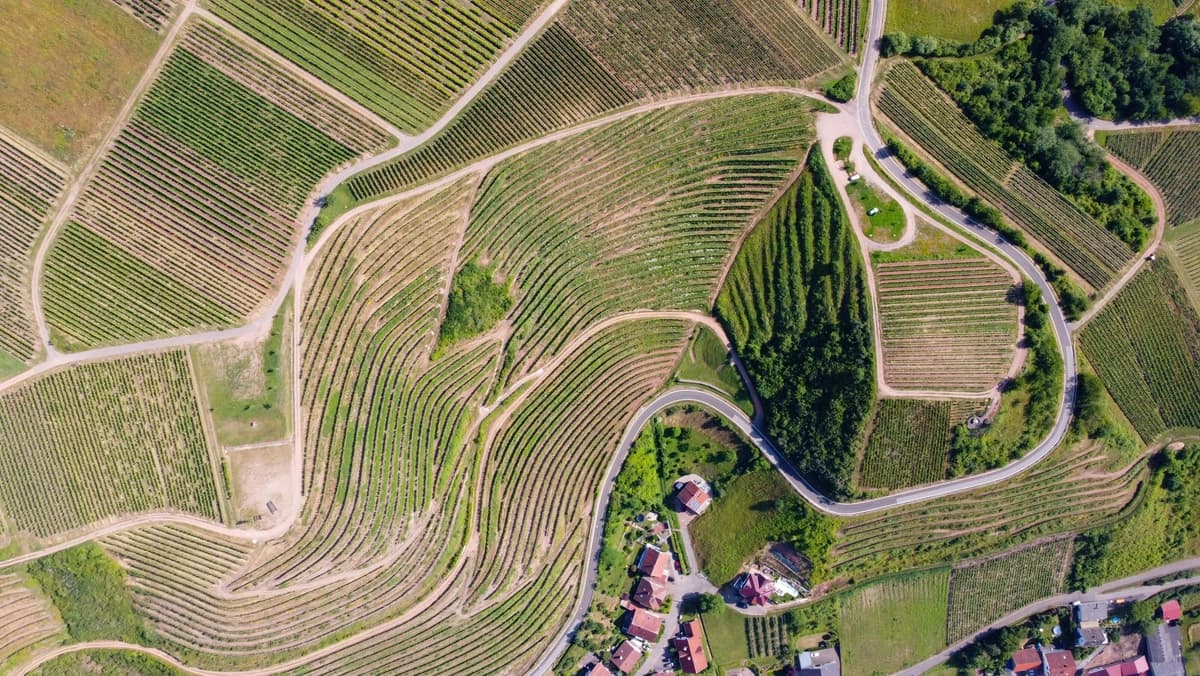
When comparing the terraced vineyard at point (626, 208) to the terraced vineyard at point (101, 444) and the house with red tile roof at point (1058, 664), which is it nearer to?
the terraced vineyard at point (101, 444)

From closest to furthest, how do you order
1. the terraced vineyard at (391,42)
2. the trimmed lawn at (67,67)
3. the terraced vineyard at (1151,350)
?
the trimmed lawn at (67,67) < the terraced vineyard at (391,42) < the terraced vineyard at (1151,350)

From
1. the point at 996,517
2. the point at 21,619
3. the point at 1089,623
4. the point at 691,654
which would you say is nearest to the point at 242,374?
the point at 21,619

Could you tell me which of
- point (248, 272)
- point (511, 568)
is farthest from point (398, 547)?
point (248, 272)

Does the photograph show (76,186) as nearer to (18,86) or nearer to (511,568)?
(18,86)

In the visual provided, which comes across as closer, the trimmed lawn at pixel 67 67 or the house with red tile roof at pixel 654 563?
the trimmed lawn at pixel 67 67

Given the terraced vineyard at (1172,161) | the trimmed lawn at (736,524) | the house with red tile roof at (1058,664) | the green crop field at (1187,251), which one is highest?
the terraced vineyard at (1172,161)

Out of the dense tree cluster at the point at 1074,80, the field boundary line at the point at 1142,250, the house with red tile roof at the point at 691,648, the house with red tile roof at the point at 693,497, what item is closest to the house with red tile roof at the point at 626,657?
the house with red tile roof at the point at 691,648

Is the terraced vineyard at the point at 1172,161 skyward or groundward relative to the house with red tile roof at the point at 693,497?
skyward

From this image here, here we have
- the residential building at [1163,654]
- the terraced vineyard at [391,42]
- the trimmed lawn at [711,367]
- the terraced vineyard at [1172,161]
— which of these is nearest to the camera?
the terraced vineyard at [391,42]
